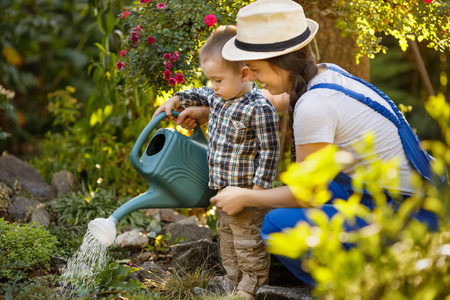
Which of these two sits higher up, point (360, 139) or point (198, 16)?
point (198, 16)

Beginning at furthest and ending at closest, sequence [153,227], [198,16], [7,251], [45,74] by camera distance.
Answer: [45,74], [153,227], [198,16], [7,251]

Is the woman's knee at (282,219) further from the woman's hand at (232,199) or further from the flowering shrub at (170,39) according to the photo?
the flowering shrub at (170,39)

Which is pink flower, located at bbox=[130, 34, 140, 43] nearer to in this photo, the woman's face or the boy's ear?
the boy's ear

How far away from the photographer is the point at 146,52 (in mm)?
2400

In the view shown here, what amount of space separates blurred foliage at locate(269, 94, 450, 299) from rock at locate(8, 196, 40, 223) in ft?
6.98

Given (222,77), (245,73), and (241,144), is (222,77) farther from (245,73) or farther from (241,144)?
(241,144)

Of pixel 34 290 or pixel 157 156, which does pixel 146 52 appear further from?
pixel 34 290

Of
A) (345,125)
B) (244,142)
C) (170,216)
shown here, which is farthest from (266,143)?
(170,216)

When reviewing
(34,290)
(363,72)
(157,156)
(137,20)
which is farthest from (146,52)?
(363,72)

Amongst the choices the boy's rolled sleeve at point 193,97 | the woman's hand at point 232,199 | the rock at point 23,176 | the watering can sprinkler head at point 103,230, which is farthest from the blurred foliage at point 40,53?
the woman's hand at point 232,199

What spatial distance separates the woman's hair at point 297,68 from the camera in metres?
1.82

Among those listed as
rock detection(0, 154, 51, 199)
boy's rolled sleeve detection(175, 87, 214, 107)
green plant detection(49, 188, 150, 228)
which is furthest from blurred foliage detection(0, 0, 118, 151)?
boy's rolled sleeve detection(175, 87, 214, 107)

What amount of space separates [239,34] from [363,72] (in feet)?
4.44

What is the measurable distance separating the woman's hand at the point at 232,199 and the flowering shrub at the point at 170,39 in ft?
2.15
